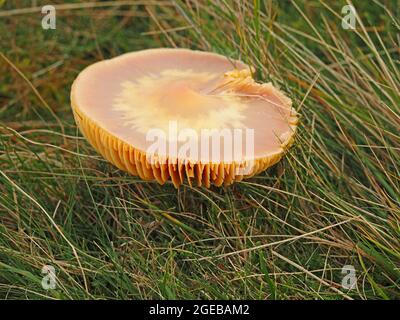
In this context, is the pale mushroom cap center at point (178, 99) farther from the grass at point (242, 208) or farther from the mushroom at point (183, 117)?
the grass at point (242, 208)

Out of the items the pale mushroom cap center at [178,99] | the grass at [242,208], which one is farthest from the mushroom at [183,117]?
the grass at [242,208]

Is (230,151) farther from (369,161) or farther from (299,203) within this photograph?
(369,161)

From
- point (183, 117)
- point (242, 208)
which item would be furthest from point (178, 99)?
point (242, 208)

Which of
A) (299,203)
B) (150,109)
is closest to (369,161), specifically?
(299,203)

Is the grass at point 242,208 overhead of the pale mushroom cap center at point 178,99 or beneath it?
beneath

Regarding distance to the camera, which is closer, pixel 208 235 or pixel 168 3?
pixel 208 235

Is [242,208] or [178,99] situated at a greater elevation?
[178,99]

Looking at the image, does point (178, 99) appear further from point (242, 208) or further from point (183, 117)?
point (242, 208)
